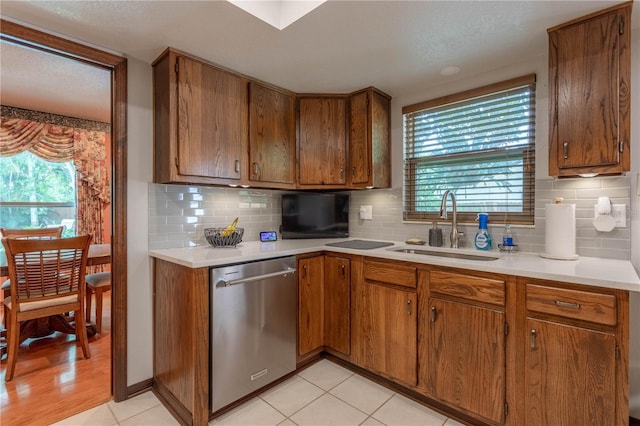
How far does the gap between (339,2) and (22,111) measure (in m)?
3.88

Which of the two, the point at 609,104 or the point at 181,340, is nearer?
the point at 609,104

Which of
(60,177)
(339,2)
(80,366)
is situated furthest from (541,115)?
(60,177)

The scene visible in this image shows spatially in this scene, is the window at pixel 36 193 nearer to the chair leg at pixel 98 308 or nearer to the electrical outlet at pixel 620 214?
the chair leg at pixel 98 308

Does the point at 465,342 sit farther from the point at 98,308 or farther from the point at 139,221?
the point at 98,308

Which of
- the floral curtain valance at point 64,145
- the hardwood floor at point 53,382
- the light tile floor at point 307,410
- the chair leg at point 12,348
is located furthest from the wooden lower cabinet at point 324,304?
the floral curtain valance at point 64,145

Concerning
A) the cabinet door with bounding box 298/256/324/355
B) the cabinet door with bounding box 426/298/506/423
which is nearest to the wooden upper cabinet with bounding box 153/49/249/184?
the cabinet door with bounding box 298/256/324/355

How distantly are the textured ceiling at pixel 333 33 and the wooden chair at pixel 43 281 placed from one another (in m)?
1.41

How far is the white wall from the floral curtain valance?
2.62m

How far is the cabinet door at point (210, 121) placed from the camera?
1.96m

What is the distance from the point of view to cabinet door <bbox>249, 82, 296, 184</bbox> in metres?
2.38

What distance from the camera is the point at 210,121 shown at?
2098 mm

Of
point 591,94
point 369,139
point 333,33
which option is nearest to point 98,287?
point 369,139

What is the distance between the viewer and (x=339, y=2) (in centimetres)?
147

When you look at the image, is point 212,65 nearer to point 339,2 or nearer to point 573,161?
point 339,2
